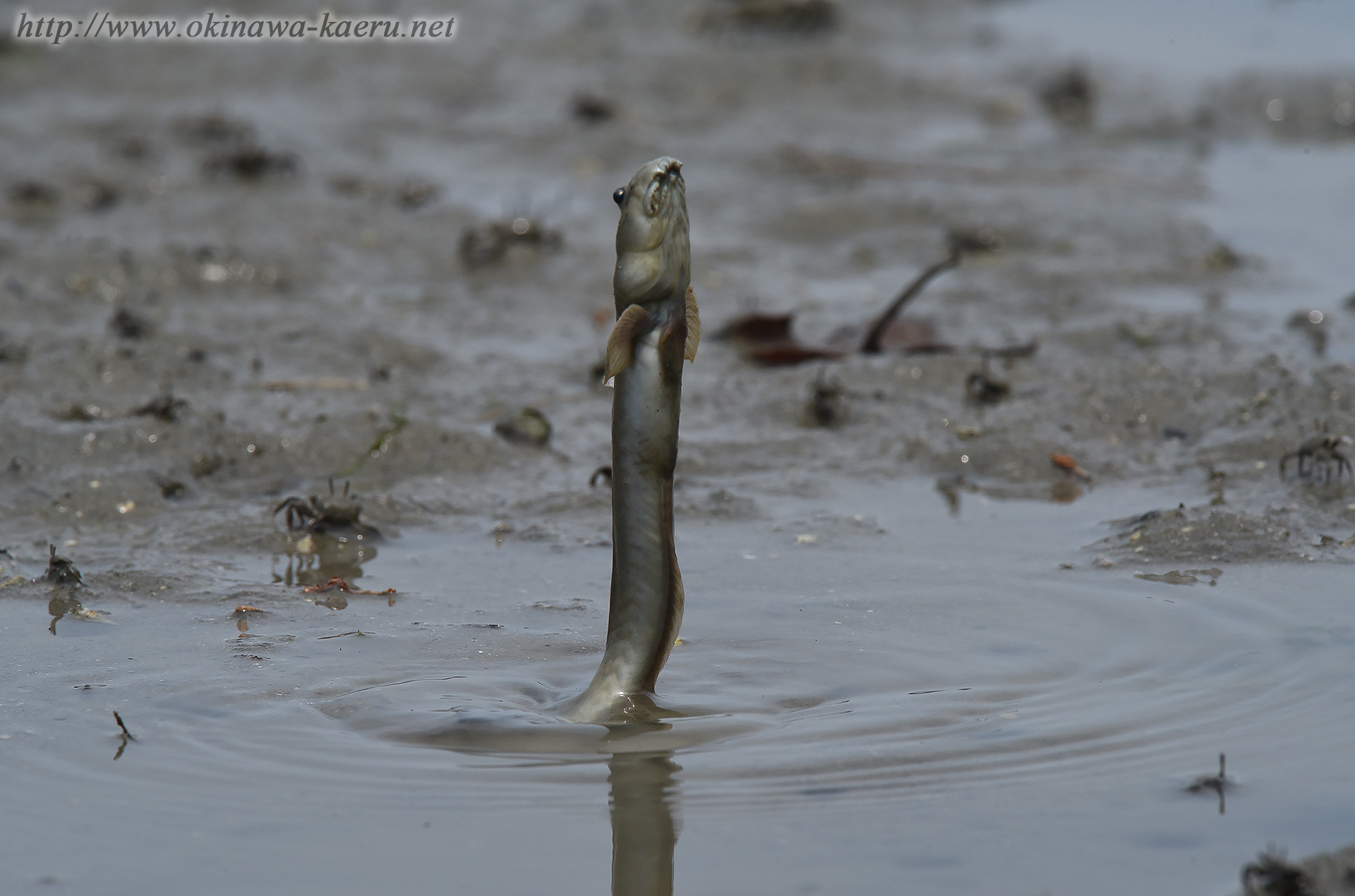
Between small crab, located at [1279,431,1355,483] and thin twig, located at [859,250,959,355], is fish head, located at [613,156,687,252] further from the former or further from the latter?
thin twig, located at [859,250,959,355]

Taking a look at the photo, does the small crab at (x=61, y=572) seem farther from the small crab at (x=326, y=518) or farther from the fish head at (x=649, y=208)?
the fish head at (x=649, y=208)

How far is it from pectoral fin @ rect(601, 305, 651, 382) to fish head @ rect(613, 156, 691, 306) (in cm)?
3

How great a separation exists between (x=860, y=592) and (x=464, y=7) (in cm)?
811

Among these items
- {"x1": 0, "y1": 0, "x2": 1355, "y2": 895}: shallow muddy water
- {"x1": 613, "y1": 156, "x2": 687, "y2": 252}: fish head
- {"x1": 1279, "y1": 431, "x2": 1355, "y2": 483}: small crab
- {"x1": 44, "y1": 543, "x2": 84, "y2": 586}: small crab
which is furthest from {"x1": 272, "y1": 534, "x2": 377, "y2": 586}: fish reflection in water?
{"x1": 1279, "y1": 431, "x2": 1355, "y2": 483}: small crab

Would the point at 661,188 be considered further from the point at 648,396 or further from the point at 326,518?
the point at 326,518

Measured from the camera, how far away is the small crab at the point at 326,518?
3893 mm

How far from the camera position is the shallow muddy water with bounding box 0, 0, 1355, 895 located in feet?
8.05

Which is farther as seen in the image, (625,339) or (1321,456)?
(1321,456)

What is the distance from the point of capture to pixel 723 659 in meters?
3.13

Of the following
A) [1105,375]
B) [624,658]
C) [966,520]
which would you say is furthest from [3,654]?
[1105,375]

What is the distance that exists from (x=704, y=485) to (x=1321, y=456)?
167 centimetres

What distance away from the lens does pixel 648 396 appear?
96.7 inches

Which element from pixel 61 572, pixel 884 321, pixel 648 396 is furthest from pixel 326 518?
pixel 884 321

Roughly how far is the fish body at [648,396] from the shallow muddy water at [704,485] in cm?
25
